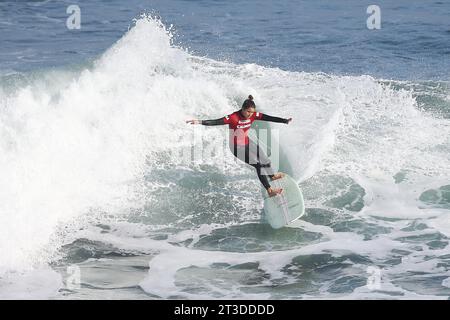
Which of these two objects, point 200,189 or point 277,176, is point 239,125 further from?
point 200,189

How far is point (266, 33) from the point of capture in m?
22.3

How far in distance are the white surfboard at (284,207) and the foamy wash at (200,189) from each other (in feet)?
0.60

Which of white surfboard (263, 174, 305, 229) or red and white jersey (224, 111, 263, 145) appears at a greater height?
red and white jersey (224, 111, 263, 145)

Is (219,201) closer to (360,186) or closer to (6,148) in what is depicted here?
(360,186)

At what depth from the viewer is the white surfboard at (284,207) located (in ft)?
35.9

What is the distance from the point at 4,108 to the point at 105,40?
8.78 metres

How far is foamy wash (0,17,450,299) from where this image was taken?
9.41 metres

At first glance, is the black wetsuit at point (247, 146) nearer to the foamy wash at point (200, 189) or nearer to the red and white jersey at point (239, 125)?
the red and white jersey at point (239, 125)

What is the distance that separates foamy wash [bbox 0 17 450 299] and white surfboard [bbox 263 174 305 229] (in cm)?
18

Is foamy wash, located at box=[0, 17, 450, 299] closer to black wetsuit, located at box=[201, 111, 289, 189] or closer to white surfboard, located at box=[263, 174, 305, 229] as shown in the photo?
white surfboard, located at box=[263, 174, 305, 229]

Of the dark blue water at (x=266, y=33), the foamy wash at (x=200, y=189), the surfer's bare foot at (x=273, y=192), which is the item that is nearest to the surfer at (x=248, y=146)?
the surfer's bare foot at (x=273, y=192)

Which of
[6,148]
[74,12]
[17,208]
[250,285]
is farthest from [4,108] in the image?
[74,12]

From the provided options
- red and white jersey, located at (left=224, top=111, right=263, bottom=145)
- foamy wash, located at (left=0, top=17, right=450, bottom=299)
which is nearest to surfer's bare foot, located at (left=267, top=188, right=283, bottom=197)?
foamy wash, located at (left=0, top=17, right=450, bottom=299)
